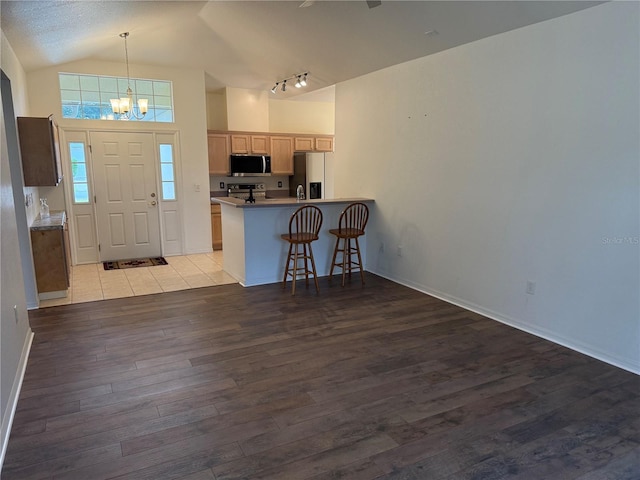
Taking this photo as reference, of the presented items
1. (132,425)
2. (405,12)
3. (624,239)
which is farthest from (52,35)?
(624,239)

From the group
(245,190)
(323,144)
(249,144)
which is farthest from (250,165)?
(323,144)

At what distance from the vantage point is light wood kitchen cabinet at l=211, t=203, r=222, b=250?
6.89 meters

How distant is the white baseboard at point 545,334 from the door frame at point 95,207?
398 cm

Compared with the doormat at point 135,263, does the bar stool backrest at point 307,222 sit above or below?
above

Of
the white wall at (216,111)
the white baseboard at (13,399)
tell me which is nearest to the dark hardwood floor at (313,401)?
the white baseboard at (13,399)

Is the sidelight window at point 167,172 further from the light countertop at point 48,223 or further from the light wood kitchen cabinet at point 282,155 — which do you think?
the light wood kitchen cabinet at point 282,155

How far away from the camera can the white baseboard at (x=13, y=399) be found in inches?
82.8

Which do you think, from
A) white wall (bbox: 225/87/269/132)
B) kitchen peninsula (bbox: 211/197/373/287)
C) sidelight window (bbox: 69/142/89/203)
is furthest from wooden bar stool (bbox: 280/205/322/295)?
sidelight window (bbox: 69/142/89/203)

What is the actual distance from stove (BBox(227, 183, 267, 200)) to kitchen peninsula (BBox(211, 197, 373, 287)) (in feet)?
6.36

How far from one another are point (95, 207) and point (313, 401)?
4982 millimetres

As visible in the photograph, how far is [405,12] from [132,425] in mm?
3837

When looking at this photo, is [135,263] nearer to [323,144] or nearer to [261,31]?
[261,31]

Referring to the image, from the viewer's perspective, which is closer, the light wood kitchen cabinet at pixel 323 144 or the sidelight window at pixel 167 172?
the sidelight window at pixel 167 172

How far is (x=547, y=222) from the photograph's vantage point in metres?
3.38
